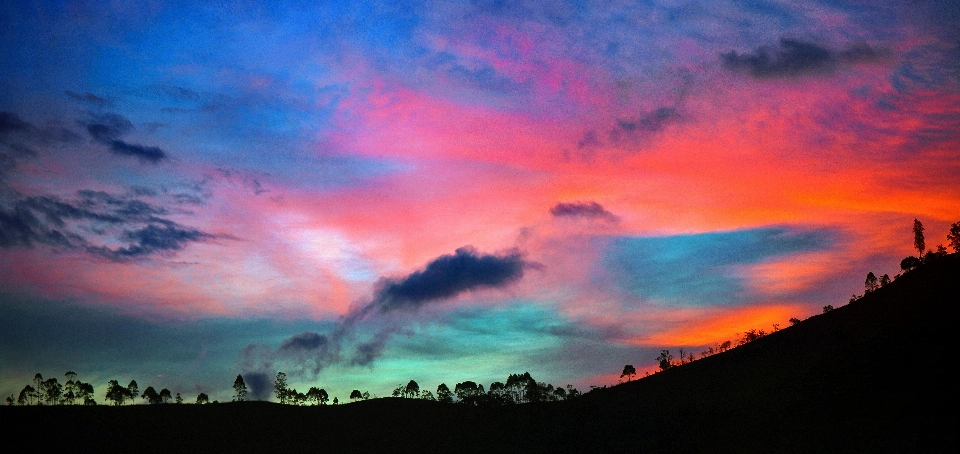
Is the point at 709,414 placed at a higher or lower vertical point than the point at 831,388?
lower

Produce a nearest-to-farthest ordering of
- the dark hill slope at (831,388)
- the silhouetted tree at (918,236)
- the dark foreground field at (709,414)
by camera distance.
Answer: the dark hill slope at (831,388) → the dark foreground field at (709,414) → the silhouetted tree at (918,236)

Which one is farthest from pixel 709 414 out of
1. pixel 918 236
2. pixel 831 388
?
pixel 918 236

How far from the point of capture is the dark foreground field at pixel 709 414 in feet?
278

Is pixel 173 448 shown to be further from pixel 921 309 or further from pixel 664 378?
pixel 921 309

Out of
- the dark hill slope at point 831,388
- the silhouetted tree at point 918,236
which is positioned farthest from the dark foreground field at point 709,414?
the silhouetted tree at point 918,236

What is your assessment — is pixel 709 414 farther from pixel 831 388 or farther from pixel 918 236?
pixel 918 236

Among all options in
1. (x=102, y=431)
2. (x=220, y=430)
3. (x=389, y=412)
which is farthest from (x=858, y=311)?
(x=102, y=431)

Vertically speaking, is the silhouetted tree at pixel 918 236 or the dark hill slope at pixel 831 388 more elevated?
the silhouetted tree at pixel 918 236

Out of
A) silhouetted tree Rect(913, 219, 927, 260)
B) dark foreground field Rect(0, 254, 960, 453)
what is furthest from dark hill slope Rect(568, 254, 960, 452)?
silhouetted tree Rect(913, 219, 927, 260)

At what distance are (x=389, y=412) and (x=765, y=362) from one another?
3031 inches

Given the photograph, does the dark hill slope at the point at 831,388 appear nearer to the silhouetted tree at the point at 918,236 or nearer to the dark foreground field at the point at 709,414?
the dark foreground field at the point at 709,414

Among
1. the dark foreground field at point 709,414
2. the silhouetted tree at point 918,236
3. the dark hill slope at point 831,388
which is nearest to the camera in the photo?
the dark hill slope at point 831,388

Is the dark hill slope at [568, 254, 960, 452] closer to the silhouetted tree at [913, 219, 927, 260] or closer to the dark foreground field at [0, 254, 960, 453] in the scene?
the dark foreground field at [0, 254, 960, 453]

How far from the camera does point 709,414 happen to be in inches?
4050
